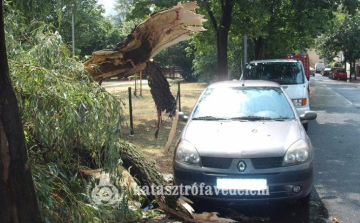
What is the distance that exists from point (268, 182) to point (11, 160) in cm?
270

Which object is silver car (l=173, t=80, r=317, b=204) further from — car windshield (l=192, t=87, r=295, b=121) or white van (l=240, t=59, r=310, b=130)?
white van (l=240, t=59, r=310, b=130)

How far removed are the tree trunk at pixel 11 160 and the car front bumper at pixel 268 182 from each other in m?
1.98

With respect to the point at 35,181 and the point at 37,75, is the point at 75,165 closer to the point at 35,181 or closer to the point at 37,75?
the point at 35,181

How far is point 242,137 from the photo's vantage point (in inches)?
194

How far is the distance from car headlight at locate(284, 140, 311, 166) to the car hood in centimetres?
6

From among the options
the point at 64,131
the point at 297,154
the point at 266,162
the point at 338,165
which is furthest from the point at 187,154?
the point at 338,165

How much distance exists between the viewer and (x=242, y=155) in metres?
4.62

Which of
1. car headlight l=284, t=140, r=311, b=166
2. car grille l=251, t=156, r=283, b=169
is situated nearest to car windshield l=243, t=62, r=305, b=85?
car headlight l=284, t=140, r=311, b=166

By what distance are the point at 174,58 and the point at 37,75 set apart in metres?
38.0

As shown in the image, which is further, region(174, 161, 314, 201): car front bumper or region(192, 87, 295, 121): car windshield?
region(192, 87, 295, 121): car windshield

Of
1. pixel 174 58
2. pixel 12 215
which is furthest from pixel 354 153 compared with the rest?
pixel 174 58

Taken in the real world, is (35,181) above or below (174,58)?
below

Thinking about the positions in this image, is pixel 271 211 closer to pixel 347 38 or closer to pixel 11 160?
pixel 11 160

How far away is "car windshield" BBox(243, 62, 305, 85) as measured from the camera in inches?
451
